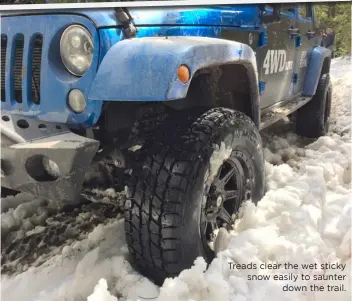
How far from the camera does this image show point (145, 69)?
147cm

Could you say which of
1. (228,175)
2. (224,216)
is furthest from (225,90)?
(224,216)

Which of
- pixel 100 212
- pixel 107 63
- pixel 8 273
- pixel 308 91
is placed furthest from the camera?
pixel 308 91

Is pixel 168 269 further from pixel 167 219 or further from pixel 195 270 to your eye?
pixel 167 219

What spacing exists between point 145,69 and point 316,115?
2.79 metres

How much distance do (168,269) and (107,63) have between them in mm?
829

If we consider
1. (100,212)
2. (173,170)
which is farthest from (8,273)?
(173,170)

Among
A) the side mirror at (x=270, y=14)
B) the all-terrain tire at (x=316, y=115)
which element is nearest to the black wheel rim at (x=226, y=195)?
the side mirror at (x=270, y=14)

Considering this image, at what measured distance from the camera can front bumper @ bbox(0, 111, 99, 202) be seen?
5.13 feet

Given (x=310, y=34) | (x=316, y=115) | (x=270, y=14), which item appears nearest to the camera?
(x=270, y=14)

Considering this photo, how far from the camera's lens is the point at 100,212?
2.46m

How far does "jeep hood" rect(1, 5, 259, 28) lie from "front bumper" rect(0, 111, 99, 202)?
19.0 inches

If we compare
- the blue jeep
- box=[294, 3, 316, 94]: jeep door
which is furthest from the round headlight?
box=[294, 3, 316, 94]: jeep door

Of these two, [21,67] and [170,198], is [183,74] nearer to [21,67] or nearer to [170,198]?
[170,198]

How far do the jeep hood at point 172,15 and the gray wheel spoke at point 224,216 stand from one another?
873 millimetres
